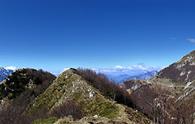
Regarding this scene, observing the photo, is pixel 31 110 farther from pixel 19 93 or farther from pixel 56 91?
pixel 19 93

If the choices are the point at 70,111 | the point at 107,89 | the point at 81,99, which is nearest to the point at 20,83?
the point at 107,89

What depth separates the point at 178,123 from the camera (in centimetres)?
14012

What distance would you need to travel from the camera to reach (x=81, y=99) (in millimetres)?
103438

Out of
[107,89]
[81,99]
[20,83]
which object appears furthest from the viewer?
[20,83]

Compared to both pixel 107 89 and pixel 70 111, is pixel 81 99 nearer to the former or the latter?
pixel 70 111

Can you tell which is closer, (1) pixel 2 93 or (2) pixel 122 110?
(2) pixel 122 110

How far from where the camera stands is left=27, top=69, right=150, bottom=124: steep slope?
280ft

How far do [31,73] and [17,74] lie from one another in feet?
23.8

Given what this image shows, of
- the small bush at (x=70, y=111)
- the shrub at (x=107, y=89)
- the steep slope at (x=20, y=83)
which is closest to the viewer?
the small bush at (x=70, y=111)

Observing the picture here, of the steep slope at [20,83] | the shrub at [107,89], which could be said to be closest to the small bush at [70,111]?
the shrub at [107,89]

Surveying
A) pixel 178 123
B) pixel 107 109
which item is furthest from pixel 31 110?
pixel 178 123

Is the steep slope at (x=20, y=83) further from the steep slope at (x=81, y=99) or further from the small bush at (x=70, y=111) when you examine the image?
the small bush at (x=70, y=111)

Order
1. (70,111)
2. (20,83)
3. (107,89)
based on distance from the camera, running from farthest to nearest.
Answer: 1. (20,83)
2. (107,89)
3. (70,111)

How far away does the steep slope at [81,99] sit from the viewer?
85312 mm
